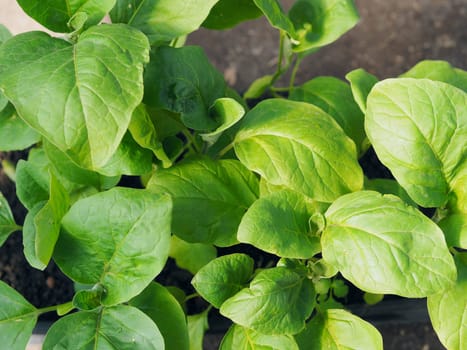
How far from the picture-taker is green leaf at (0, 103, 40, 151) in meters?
0.62

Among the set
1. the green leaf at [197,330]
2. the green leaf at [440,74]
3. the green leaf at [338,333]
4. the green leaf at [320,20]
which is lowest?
the green leaf at [197,330]

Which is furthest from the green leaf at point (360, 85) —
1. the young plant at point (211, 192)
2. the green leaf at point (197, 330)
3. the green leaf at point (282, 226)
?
the green leaf at point (197, 330)

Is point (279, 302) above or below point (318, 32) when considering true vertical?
below

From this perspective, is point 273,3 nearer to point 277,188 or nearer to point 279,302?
point 277,188

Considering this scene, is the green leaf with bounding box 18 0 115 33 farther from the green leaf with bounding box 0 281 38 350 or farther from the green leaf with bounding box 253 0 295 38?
the green leaf with bounding box 0 281 38 350

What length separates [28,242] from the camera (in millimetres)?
516

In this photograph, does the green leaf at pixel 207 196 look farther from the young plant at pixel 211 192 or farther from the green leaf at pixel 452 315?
the green leaf at pixel 452 315

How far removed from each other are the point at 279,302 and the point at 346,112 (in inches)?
11.0

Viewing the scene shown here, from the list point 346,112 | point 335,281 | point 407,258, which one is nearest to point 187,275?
point 335,281

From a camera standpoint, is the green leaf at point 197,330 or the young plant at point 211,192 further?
the green leaf at point 197,330

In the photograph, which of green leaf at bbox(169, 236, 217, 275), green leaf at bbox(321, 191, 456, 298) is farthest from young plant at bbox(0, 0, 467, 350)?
green leaf at bbox(169, 236, 217, 275)

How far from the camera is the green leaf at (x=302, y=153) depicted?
51cm

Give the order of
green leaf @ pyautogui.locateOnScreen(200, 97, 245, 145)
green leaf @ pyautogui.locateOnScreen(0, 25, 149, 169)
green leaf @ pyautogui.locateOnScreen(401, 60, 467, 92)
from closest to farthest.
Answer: green leaf @ pyautogui.locateOnScreen(0, 25, 149, 169) → green leaf @ pyautogui.locateOnScreen(200, 97, 245, 145) → green leaf @ pyautogui.locateOnScreen(401, 60, 467, 92)

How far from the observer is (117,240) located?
50 cm
